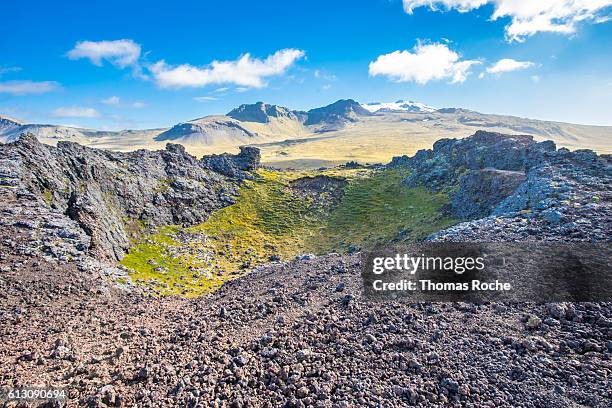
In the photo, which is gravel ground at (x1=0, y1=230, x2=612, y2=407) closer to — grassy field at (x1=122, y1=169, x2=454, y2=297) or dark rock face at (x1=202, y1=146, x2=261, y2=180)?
grassy field at (x1=122, y1=169, x2=454, y2=297)

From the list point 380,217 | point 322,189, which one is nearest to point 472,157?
point 380,217

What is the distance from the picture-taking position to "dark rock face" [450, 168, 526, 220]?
48.9 m

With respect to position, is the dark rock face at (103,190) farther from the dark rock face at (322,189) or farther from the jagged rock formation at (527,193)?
the jagged rock formation at (527,193)

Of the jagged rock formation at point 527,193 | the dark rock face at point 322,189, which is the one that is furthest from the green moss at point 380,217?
the jagged rock formation at point 527,193

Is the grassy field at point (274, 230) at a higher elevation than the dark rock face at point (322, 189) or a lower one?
lower

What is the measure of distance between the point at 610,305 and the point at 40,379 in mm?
26032

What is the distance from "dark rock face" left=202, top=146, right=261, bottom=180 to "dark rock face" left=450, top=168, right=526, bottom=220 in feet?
155

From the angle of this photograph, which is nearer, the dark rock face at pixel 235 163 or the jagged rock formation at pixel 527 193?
the jagged rock formation at pixel 527 193

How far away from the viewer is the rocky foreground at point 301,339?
13.3 meters

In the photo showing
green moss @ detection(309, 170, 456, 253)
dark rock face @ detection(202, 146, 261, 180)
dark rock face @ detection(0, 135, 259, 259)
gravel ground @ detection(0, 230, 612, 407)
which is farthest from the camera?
dark rock face @ detection(202, 146, 261, 180)

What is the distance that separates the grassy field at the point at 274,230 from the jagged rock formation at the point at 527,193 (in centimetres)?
654

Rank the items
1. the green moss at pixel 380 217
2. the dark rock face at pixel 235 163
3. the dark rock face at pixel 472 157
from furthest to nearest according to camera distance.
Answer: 1. the dark rock face at pixel 235 163
2. the dark rock face at pixel 472 157
3. the green moss at pixel 380 217

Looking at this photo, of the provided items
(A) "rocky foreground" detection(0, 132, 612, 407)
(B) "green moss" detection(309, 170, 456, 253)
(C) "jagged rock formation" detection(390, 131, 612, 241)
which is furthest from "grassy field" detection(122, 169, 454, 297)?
(A) "rocky foreground" detection(0, 132, 612, 407)

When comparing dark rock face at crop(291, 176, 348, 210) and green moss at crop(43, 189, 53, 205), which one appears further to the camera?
dark rock face at crop(291, 176, 348, 210)
